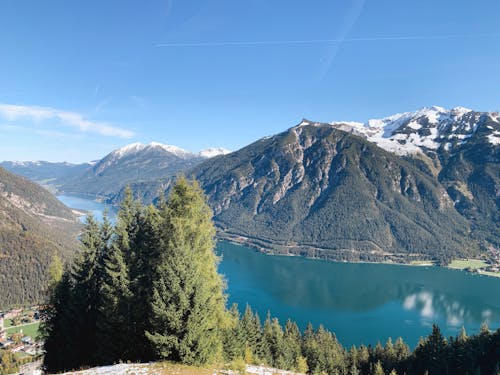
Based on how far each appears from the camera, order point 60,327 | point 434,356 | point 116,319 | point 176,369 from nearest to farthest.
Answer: point 176,369 → point 116,319 → point 60,327 → point 434,356

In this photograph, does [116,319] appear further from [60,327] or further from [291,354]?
[291,354]

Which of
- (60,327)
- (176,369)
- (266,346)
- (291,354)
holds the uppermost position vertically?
(176,369)

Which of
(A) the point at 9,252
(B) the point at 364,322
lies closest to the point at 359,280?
(B) the point at 364,322

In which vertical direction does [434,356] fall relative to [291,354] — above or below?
below

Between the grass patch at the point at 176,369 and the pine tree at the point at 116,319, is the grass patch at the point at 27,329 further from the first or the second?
the grass patch at the point at 176,369

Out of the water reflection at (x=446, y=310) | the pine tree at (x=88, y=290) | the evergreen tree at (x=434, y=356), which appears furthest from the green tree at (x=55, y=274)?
the water reflection at (x=446, y=310)

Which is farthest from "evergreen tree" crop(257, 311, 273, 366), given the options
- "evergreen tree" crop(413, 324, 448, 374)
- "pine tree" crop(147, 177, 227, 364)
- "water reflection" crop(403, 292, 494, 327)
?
"water reflection" crop(403, 292, 494, 327)

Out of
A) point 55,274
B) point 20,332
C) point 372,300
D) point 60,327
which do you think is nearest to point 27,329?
point 20,332

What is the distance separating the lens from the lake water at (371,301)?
12400cm

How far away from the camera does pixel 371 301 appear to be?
499 feet

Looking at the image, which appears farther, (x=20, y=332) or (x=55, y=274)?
(x=20, y=332)

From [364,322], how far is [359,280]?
6029 centimetres

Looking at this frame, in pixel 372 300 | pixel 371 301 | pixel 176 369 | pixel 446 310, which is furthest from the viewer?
pixel 372 300

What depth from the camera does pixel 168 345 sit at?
15227 millimetres
